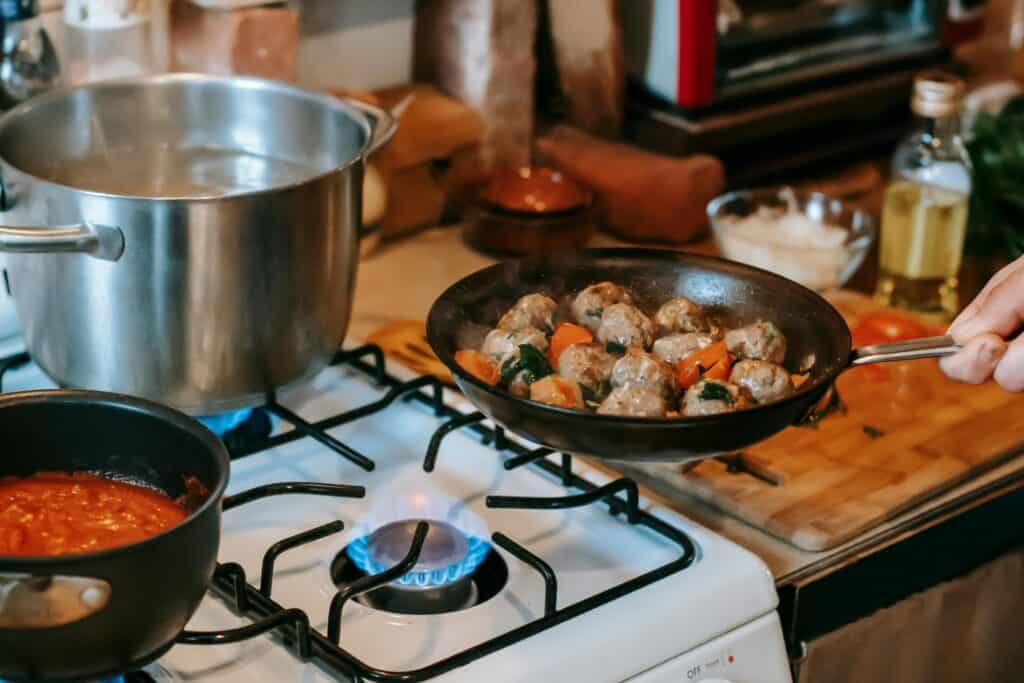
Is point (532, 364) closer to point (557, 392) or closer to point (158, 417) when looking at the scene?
point (557, 392)

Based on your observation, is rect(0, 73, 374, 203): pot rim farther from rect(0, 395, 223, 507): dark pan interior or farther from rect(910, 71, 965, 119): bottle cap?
rect(910, 71, 965, 119): bottle cap

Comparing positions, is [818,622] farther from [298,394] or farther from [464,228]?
[464,228]

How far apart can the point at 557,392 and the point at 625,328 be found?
0.29 feet

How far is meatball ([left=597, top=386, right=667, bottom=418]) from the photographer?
2.72 ft

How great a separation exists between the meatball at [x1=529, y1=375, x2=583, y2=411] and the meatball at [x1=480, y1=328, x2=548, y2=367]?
0.03 m

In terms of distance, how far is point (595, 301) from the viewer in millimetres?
936

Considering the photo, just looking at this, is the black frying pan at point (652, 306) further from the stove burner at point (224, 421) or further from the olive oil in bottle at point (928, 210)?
the olive oil in bottle at point (928, 210)

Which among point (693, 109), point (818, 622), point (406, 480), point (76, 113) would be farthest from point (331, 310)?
point (693, 109)

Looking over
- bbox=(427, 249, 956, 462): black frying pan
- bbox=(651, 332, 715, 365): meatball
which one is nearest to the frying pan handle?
bbox=(427, 249, 956, 462): black frying pan

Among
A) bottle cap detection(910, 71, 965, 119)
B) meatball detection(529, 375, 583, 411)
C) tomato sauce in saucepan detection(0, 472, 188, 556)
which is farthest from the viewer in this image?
bottle cap detection(910, 71, 965, 119)

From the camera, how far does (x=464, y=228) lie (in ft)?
4.81

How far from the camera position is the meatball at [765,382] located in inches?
33.4

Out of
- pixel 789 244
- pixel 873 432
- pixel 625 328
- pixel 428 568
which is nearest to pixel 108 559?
pixel 428 568

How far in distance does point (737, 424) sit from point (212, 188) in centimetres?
48
